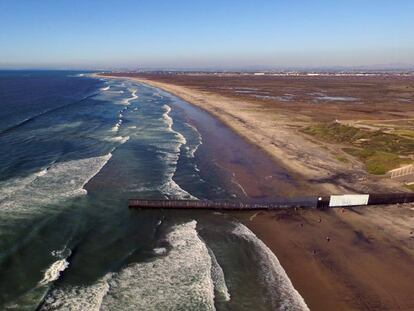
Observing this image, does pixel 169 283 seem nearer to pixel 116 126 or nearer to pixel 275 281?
pixel 275 281

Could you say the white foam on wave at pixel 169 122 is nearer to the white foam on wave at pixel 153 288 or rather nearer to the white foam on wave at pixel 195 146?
the white foam on wave at pixel 195 146

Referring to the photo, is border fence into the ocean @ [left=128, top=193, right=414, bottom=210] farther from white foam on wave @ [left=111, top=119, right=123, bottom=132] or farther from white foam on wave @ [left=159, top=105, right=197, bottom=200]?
white foam on wave @ [left=111, top=119, right=123, bottom=132]

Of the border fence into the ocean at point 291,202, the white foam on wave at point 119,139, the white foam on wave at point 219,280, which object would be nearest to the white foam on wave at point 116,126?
the white foam on wave at point 119,139

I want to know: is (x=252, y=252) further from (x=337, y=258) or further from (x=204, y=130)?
(x=204, y=130)

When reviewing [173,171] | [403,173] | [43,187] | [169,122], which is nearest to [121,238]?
[43,187]

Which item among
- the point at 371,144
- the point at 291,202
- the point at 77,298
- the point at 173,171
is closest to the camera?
the point at 77,298

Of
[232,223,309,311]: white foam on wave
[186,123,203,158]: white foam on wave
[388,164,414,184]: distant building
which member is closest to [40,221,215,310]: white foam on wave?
[232,223,309,311]: white foam on wave
